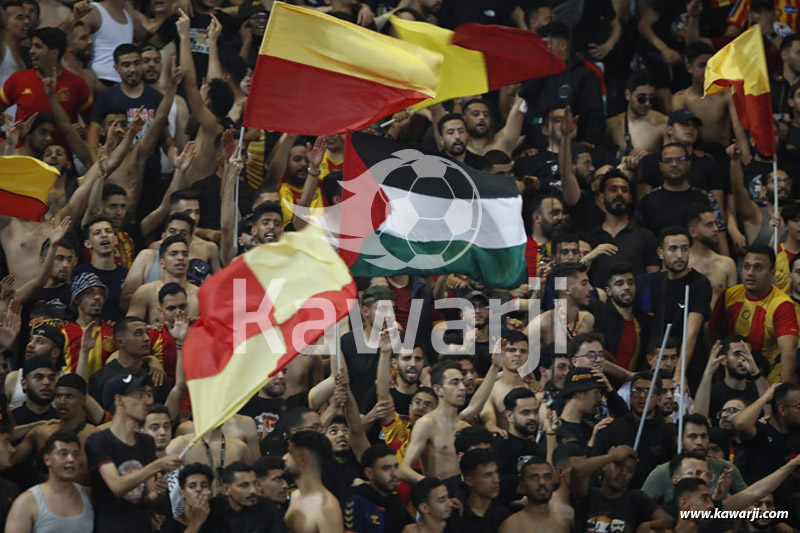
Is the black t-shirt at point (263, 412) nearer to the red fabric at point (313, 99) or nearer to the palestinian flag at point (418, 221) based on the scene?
the palestinian flag at point (418, 221)

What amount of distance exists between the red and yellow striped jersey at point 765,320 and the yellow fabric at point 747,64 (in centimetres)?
175

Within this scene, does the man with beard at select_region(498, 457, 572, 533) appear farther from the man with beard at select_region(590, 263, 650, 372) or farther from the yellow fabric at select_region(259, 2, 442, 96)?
the yellow fabric at select_region(259, 2, 442, 96)

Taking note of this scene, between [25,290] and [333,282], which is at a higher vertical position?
[333,282]

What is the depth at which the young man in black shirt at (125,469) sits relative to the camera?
11.3 m

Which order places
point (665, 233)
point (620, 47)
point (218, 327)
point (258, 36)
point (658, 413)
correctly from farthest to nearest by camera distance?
point (620, 47) < point (258, 36) < point (665, 233) < point (658, 413) < point (218, 327)

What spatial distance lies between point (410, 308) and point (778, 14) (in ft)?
20.5

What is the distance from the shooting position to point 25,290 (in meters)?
13.4

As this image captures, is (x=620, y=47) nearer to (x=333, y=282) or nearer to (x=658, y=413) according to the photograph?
(x=658, y=413)

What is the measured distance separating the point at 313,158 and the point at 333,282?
Answer: 3.52m

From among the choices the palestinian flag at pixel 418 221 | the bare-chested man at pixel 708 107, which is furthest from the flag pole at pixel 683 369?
the bare-chested man at pixel 708 107

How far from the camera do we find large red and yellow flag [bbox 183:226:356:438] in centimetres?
1076

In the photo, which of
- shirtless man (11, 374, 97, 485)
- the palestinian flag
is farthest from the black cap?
the palestinian flag

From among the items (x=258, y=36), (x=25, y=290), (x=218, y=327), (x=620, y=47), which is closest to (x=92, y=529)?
(x=218, y=327)

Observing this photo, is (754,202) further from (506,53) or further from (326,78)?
(326,78)
